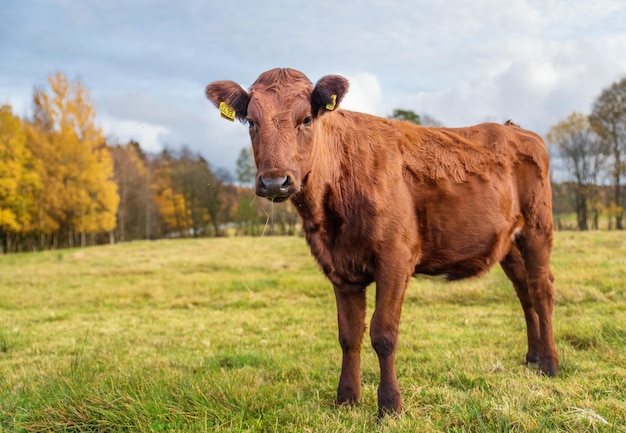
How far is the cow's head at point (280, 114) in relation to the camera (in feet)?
12.4

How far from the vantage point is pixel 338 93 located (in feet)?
13.7

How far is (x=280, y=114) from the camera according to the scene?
4.05 m

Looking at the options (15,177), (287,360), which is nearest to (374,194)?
(287,360)

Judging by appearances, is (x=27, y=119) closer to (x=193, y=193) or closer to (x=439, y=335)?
(x=193, y=193)

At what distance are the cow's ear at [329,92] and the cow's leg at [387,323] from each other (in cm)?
150

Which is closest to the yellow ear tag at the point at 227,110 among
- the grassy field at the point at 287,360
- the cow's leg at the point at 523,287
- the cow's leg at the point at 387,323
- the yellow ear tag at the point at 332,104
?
the yellow ear tag at the point at 332,104

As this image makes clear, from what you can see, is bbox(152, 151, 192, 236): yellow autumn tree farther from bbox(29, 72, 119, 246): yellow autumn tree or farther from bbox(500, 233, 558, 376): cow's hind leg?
bbox(500, 233, 558, 376): cow's hind leg

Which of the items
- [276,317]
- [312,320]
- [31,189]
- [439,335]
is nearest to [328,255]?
[439,335]

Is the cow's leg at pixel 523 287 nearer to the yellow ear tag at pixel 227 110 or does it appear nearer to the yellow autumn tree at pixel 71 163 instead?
the yellow ear tag at pixel 227 110

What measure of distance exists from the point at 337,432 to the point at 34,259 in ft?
96.6

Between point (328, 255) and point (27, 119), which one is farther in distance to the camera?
point (27, 119)

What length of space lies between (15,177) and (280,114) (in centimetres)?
3645

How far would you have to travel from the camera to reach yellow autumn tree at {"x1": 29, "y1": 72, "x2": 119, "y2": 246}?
3941 cm

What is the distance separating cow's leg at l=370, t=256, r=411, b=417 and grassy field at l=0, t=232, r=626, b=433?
0.18 meters
